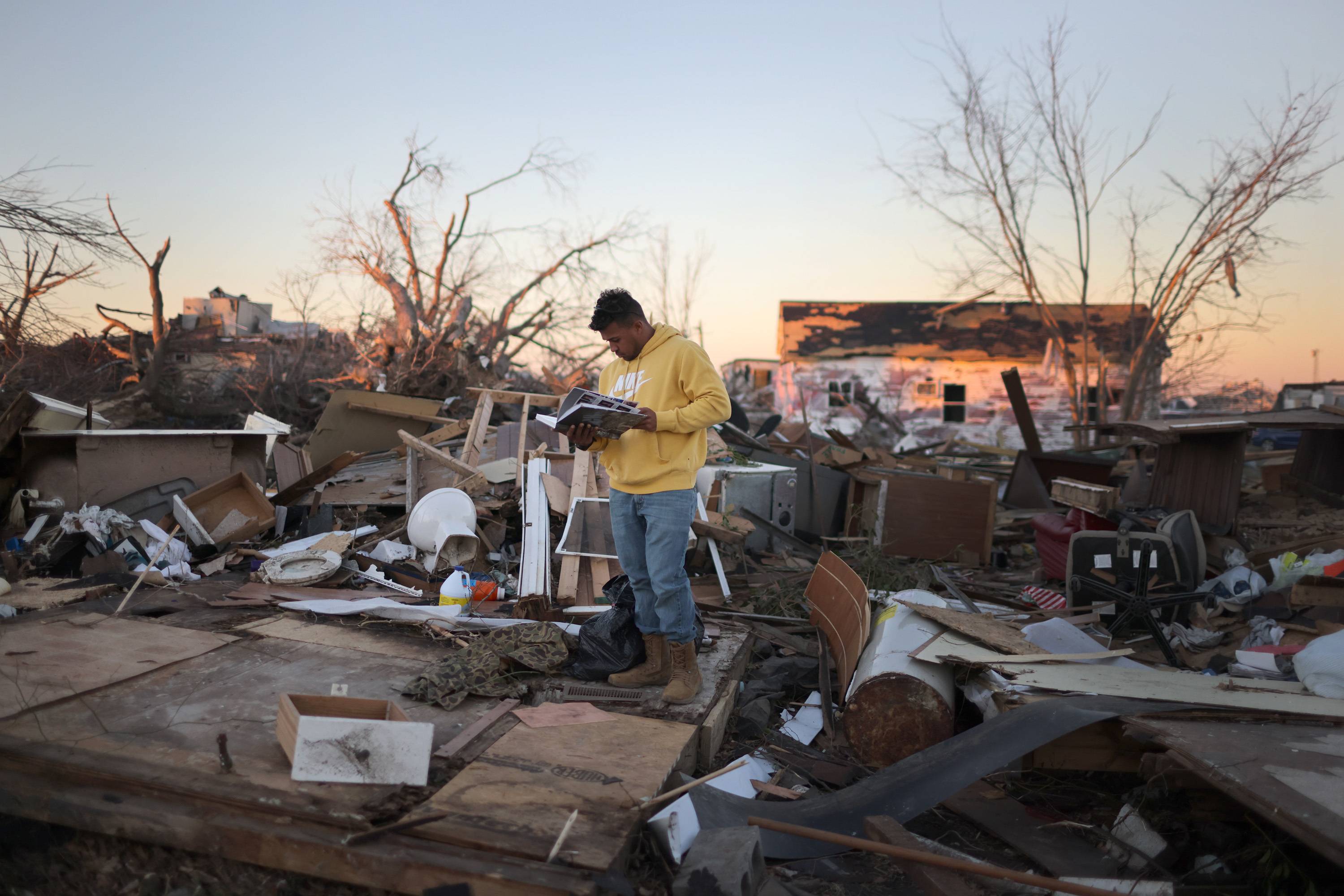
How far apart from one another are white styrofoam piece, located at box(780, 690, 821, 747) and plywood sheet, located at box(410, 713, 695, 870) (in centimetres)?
95

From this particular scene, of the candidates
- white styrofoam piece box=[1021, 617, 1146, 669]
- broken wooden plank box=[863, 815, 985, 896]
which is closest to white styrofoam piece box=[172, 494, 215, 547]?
broken wooden plank box=[863, 815, 985, 896]

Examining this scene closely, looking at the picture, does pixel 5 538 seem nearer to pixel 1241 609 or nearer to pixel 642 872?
pixel 642 872

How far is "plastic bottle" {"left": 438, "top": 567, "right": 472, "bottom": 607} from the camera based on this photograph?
548cm

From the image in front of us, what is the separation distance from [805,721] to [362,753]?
8.13 feet

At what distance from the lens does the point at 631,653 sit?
13.3ft

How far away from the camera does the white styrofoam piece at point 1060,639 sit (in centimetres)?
461

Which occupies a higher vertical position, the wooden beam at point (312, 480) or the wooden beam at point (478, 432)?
the wooden beam at point (478, 432)

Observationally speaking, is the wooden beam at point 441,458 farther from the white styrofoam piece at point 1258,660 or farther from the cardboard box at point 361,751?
the white styrofoam piece at point 1258,660

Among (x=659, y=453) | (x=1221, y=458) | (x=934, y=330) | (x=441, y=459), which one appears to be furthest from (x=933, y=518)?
(x=934, y=330)

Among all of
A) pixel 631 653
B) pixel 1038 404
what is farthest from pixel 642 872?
pixel 1038 404

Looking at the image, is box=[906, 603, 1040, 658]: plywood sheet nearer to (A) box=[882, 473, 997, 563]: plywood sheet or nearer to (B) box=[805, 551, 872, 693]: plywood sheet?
(B) box=[805, 551, 872, 693]: plywood sheet

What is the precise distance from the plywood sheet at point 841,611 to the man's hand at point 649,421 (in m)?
1.88

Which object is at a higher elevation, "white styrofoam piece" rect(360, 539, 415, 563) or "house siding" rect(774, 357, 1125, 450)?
"house siding" rect(774, 357, 1125, 450)

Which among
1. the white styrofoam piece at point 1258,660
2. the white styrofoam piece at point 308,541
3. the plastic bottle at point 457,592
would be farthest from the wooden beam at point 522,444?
the white styrofoam piece at point 1258,660
